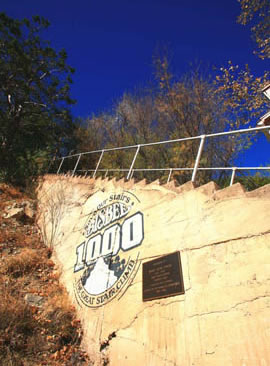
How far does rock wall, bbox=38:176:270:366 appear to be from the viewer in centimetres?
252

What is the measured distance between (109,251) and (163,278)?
2.03 m

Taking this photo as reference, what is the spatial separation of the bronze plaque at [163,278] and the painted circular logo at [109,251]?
46 cm

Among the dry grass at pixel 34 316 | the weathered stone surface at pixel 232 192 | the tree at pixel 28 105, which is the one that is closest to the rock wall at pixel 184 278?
the weathered stone surface at pixel 232 192

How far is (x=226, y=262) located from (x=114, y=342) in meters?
2.64

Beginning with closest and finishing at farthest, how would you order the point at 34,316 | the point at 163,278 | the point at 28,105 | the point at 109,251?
the point at 163,278, the point at 34,316, the point at 109,251, the point at 28,105

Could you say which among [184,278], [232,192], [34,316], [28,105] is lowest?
[34,316]

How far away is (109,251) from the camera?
528cm

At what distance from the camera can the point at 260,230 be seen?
2.70 metres

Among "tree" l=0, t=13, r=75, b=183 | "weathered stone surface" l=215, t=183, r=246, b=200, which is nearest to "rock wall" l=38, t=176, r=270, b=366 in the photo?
"weathered stone surface" l=215, t=183, r=246, b=200

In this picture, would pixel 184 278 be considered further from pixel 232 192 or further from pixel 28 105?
pixel 28 105

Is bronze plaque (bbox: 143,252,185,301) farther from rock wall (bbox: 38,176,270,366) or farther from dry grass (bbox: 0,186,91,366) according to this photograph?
dry grass (bbox: 0,186,91,366)

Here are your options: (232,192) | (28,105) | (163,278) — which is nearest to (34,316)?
(163,278)

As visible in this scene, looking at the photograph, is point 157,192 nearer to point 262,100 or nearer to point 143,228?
point 143,228

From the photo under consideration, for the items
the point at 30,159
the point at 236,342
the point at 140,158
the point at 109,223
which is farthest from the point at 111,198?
Answer: the point at 30,159
